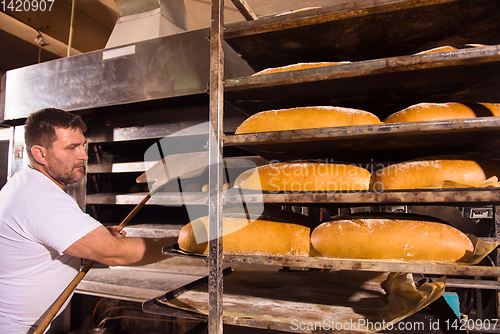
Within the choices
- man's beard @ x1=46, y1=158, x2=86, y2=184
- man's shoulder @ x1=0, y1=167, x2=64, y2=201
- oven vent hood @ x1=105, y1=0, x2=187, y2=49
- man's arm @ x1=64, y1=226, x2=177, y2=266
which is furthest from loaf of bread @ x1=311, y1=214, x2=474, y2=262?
oven vent hood @ x1=105, y1=0, x2=187, y2=49

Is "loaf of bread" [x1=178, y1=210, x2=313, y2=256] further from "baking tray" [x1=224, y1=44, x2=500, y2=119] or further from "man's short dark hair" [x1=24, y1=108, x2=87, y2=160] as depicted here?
"man's short dark hair" [x1=24, y1=108, x2=87, y2=160]

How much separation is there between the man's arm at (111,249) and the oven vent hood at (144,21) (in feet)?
5.23

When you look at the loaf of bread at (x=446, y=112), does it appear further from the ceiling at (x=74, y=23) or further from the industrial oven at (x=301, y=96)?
the ceiling at (x=74, y=23)

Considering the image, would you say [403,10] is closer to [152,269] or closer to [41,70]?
[152,269]

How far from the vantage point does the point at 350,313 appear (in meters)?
0.98

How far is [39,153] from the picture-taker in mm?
1589

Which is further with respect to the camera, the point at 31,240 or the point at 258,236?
the point at 31,240

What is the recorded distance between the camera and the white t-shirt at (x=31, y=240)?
4.21 feet

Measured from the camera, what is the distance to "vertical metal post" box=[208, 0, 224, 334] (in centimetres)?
94

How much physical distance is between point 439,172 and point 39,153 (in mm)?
1922

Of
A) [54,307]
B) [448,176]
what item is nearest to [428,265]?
[448,176]

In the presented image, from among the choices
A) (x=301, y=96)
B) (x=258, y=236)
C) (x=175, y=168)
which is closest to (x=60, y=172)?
(x=175, y=168)

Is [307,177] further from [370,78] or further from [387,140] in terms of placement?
[370,78]

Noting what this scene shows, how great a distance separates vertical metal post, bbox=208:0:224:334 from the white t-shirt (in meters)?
0.68
